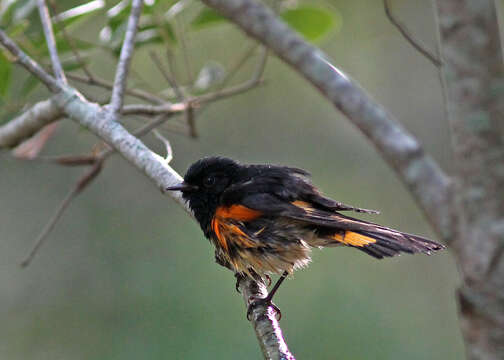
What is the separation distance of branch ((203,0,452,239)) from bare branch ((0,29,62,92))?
186 centimetres

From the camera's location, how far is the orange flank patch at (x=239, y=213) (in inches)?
127

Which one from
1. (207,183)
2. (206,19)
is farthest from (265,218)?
(206,19)

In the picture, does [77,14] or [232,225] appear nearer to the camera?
[232,225]

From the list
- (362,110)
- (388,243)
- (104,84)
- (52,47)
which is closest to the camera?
(362,110)

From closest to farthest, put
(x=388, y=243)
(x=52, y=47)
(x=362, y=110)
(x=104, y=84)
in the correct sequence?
1. (x=362, y=110)
2. (x=388, y=243)
3. (x=52, y=47)
4. (x=104, y=84)

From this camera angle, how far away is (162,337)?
17.9 feet

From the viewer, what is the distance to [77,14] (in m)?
3.41

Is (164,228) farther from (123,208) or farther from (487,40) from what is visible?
(487,40)

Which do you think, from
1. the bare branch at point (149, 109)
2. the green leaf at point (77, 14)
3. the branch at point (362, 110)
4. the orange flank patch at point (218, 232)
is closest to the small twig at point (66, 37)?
the green leaf at point (77, 14)

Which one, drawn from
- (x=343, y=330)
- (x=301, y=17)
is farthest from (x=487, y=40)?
(x=343, y=330)

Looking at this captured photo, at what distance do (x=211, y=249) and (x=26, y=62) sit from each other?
11.1 feet

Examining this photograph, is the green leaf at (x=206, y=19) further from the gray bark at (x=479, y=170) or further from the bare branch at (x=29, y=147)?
the gray bark at (x=479, y=170)

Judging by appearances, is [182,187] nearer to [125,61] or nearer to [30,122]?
[125,61]

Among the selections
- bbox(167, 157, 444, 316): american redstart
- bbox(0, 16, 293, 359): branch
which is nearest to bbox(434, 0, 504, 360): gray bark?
bbox(0, 16, 293, 359): branch
